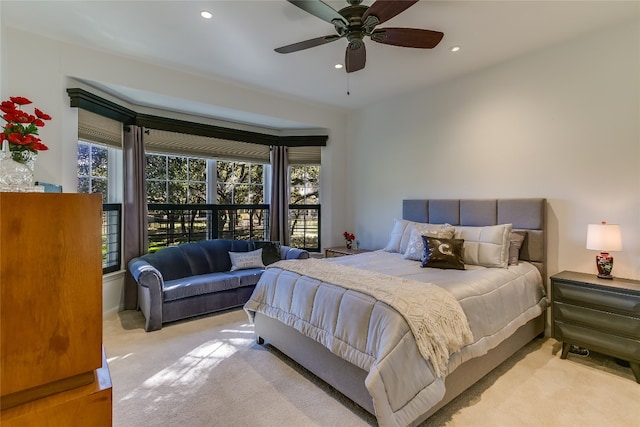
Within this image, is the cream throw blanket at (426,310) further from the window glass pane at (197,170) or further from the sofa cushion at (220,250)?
the window glass pane at (197,170)

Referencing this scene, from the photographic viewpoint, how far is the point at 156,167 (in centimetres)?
436

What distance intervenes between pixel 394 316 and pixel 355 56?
2.10m

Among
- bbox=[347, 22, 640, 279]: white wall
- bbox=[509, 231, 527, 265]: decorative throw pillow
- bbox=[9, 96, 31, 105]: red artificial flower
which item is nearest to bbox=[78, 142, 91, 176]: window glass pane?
bbox=[9, 96, 31, 105]: red artificial flower

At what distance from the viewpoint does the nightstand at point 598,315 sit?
2.42m

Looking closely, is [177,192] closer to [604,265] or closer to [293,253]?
[293,253]

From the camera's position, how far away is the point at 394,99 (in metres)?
4.74

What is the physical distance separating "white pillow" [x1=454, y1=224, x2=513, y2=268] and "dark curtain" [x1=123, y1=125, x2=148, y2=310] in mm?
3896

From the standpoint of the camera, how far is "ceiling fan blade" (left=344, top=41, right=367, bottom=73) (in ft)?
8.13

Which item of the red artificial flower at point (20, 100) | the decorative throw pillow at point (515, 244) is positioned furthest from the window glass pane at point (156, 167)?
the decorative throw pillow at point (515, 244)

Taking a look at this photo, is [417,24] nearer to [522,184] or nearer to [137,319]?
[522,184]

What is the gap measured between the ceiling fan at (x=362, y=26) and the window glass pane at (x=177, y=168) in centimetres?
267

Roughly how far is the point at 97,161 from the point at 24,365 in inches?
149

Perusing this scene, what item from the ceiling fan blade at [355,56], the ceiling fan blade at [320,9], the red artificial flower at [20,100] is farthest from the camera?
the ceiling fan blade at [355,56]

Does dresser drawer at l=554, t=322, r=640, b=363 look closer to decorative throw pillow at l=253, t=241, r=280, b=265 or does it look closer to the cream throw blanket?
the cream throw blanket
